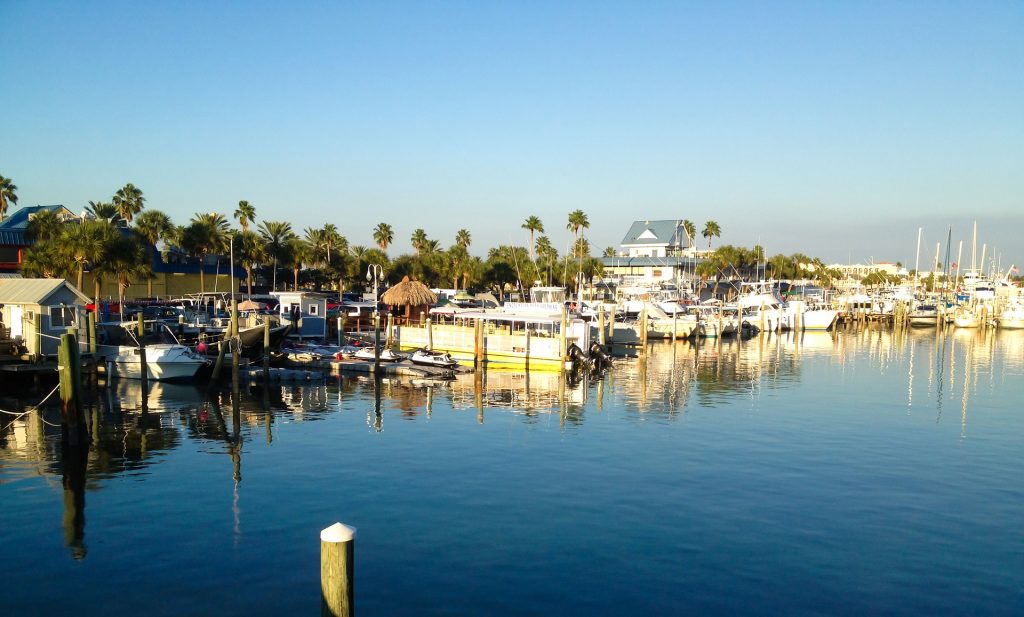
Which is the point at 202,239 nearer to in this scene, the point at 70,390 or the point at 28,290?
the point at 28,290

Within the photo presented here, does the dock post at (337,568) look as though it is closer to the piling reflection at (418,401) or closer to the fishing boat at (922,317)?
the piling reflection at (418,401)

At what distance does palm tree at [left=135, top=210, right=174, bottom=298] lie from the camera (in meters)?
72.4

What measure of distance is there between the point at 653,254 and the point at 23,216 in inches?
3708

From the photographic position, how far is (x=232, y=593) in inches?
578

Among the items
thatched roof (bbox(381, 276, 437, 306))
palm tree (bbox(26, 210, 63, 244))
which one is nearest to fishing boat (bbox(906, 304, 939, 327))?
thatched roof (bbox(381, 276, 437, 306))

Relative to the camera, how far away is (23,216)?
251 ft

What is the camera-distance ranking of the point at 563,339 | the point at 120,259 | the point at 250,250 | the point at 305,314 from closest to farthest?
the point at 563,339
the point at 120,259
the point at 305,314
the point at 250,250

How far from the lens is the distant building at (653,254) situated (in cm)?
12300

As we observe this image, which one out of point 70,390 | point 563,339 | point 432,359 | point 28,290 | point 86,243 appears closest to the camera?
point 70,390

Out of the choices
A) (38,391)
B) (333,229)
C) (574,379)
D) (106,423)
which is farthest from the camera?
(333,229)

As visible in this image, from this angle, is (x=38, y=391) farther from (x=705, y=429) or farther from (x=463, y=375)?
(x=705, y=429)

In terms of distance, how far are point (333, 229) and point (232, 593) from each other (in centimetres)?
7858


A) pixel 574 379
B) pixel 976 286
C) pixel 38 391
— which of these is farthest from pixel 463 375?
pixel 976 286

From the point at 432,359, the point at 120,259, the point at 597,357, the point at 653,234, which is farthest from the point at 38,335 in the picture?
the point at 653,234
